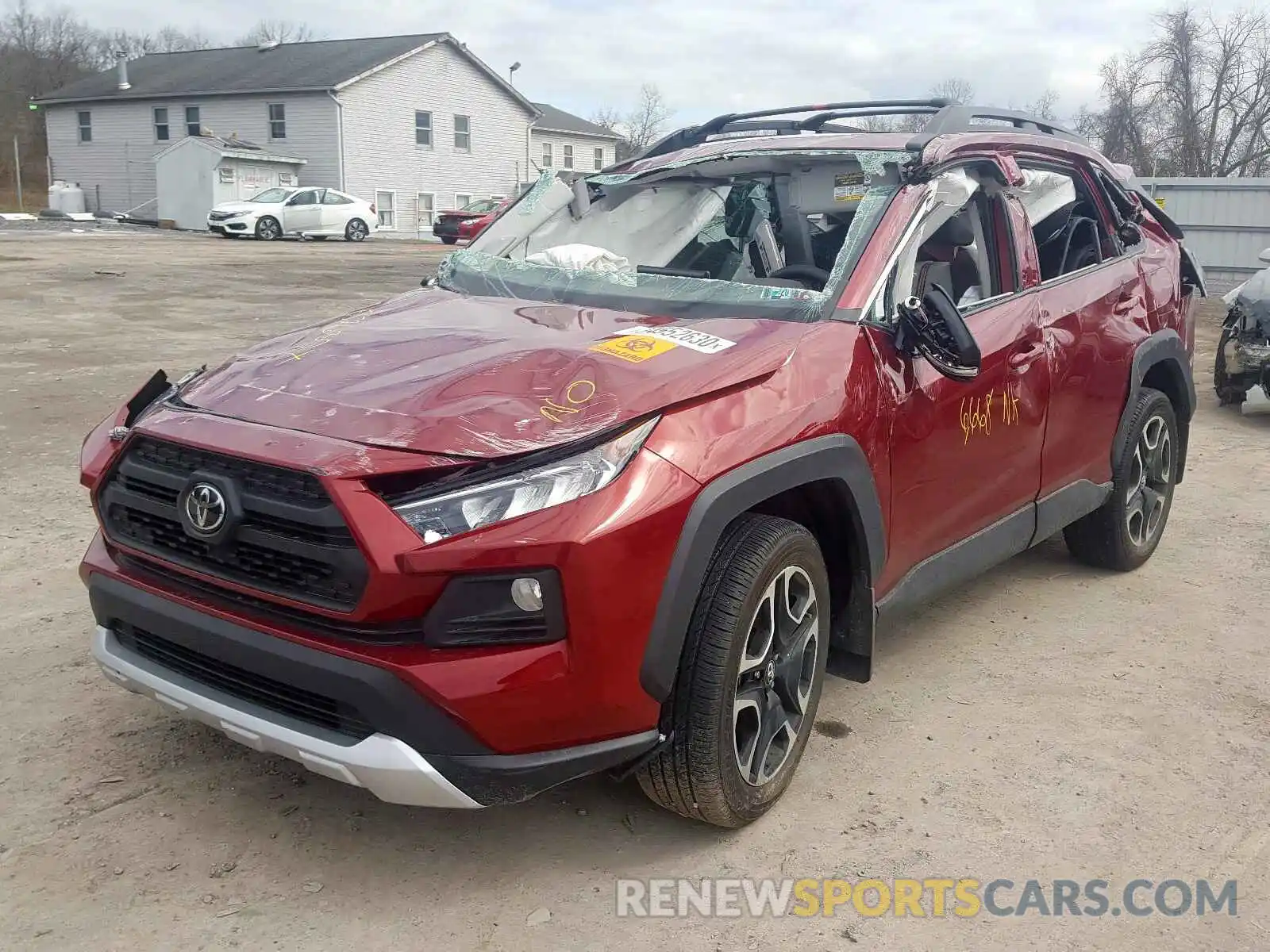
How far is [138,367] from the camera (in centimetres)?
1007

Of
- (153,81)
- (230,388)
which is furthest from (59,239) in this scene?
(230,388)

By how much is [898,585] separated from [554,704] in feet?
4.67

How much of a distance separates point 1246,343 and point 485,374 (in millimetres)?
7754

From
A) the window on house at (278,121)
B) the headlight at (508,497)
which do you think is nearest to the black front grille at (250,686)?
the headlight at (508,497)

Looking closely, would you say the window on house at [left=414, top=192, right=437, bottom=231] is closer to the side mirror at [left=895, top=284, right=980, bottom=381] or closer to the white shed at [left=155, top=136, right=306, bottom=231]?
the white shed at [left=155, top=136, right=306, bottom=231]

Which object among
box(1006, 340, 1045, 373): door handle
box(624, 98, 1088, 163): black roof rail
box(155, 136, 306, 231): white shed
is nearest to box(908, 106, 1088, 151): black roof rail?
box(624, 98, 1088, 163): black roof rail

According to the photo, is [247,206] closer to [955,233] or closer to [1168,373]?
[1168,373]

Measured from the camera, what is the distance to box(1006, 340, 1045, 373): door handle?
13.1 ft

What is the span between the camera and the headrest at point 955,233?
150 inches

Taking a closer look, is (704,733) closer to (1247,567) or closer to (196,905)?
(196,905)

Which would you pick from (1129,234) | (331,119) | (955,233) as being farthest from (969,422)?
(331,119)

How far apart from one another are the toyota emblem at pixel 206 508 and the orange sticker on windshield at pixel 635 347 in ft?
3.33

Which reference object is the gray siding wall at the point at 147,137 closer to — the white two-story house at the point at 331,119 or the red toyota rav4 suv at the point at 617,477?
the white two-story house at the point at 331,119

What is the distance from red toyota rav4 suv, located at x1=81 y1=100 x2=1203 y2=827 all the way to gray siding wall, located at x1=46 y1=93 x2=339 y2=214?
120ft
